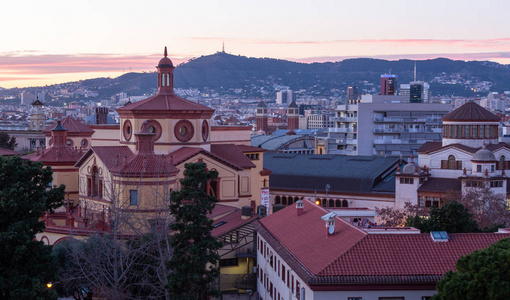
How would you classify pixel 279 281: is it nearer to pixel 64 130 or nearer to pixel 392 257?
pixel 392 257

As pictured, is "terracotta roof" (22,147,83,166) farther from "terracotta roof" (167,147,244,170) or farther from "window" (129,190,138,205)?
"window" (129,190,138,205)

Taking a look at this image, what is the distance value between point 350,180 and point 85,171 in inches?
1104

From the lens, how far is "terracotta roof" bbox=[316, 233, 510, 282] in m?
34.1

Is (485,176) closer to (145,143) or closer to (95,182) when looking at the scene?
(145,143)

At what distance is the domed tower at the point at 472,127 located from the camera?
7738cm

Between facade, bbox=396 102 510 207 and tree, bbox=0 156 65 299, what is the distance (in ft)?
141

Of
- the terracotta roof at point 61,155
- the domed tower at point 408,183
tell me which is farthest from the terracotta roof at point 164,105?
the domed tower at point 408,183

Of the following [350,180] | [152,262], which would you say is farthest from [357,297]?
[350,180]

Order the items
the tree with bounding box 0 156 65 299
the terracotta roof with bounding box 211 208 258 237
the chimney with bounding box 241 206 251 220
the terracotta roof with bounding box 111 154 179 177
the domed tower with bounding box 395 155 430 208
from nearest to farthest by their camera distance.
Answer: the tree with bounding box 0 156 65 299, the terracotta roof with bounding box 211 208 258 237, the terracotta roof with bounding box 111 154 179 177, the chimney with bounding box 241 206 251 220, the domed tower with bounding box 395 155 430 208

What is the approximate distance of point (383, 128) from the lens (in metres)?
121

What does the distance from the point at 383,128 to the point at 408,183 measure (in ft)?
149

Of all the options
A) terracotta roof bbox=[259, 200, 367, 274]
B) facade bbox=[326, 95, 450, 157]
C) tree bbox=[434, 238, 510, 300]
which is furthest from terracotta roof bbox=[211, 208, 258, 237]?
facade bbox=[326, 95, 450, 157]

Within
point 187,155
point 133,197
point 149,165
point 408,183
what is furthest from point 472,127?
point 133,197

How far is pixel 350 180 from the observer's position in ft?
269
